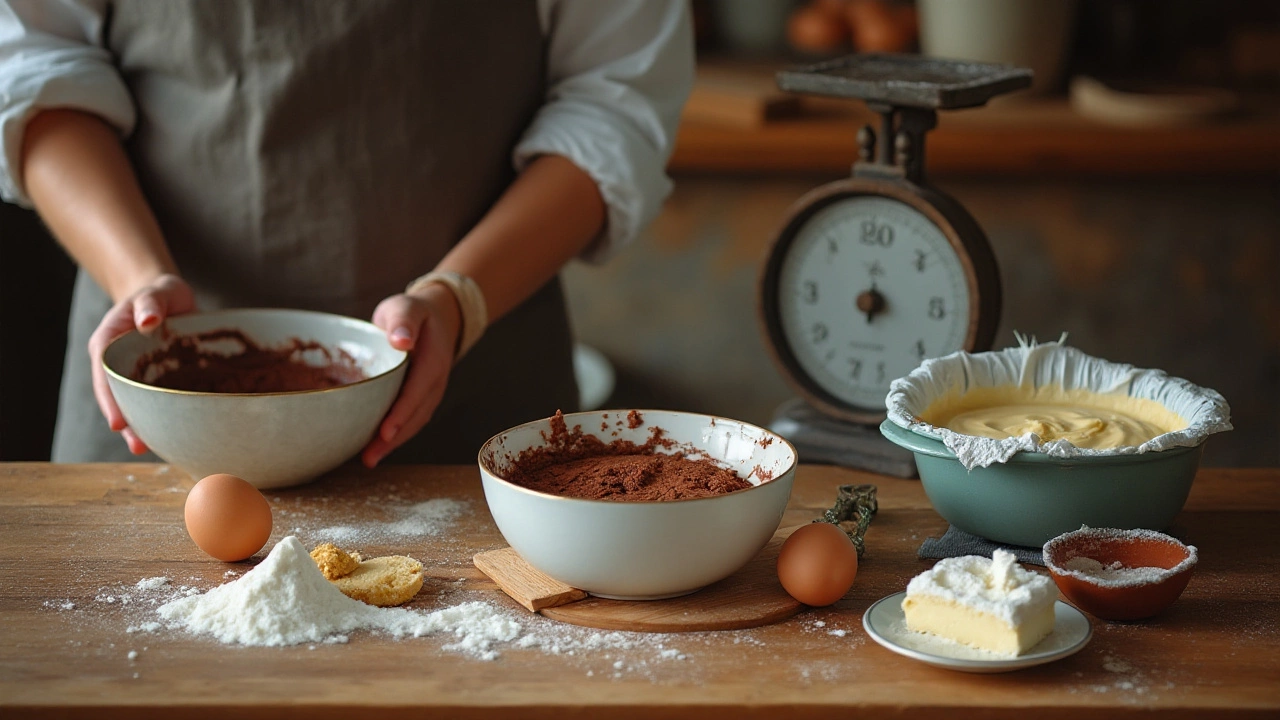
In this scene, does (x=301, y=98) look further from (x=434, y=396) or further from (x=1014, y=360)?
(x=1014, y=360)

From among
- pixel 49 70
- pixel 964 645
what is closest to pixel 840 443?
pixel 964 645

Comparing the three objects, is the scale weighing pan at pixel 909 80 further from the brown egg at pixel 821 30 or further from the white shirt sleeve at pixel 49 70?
the brown egg at pixel 821 30

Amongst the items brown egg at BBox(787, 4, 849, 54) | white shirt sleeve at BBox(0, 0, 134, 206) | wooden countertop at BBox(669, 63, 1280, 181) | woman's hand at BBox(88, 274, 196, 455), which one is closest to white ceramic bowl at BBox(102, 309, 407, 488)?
woman's hand at BBox(88, 274, 196, 455)

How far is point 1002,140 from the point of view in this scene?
104 inches

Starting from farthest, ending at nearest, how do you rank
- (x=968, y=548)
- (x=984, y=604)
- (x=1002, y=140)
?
(x=1002, y=140), (x=968, y=548), (x=984, y=604)

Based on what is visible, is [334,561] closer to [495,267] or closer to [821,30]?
[495,267]

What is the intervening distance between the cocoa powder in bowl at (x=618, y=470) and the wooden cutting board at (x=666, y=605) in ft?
0.28

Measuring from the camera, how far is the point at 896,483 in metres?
1.41

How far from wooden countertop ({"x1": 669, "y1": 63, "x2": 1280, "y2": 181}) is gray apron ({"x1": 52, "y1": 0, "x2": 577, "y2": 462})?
43.9 inches

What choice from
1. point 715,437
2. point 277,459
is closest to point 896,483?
point 715,437

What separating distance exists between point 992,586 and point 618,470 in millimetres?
345

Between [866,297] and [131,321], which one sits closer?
[131,321]

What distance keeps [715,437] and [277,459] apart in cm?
47

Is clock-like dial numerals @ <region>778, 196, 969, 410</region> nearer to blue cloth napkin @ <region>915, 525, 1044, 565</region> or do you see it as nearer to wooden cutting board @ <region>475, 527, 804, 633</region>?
blue cloth napkin @ <region>915, 525, 1044, 565</region>
